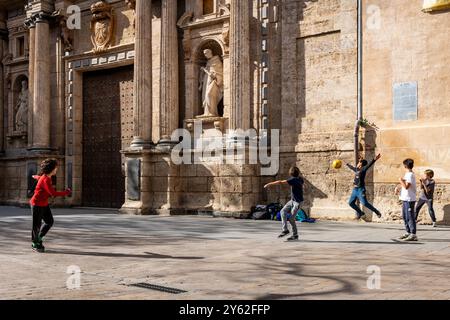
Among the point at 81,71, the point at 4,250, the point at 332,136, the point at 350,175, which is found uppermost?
the point at 81,71

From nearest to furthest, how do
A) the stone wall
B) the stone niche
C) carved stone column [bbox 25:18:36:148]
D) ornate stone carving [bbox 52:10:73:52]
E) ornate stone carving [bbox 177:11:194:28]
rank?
the stone wall → the stone niche → ornate stone carving [bbox 177:11:194:28] → ornate stone carving [bbox 52:10:73:52] → carved stone column [bbox 25:18:36:148]

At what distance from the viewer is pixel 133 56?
19125 millimetres

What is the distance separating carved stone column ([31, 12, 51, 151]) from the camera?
69.6 feet

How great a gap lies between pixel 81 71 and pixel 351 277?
1633 centimetres

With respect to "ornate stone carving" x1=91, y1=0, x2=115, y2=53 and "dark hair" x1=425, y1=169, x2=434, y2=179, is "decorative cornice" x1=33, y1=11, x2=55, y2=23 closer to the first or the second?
"ornate stone carving" x1=91, y1=0, x2=115, y2=53

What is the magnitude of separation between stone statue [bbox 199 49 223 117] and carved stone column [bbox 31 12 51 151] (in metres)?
7.15

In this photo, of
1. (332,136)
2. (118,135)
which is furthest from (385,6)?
(118,135)

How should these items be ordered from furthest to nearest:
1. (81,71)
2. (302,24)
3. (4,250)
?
(81,71), (302,24), (4,250)

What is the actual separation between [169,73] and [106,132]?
4.10 metres

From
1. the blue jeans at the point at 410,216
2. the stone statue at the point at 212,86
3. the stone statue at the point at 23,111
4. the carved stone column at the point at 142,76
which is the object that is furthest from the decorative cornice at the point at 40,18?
the blue jeans at the point at 410,216

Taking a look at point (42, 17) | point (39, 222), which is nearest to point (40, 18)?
point (42, 17)

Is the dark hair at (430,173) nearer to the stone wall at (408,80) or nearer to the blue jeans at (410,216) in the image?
the stone wall at (408,80)

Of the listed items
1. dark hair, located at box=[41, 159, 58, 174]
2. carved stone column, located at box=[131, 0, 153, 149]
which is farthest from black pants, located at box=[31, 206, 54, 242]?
carved stone column, located at box=[131, 0, 153, 149]
